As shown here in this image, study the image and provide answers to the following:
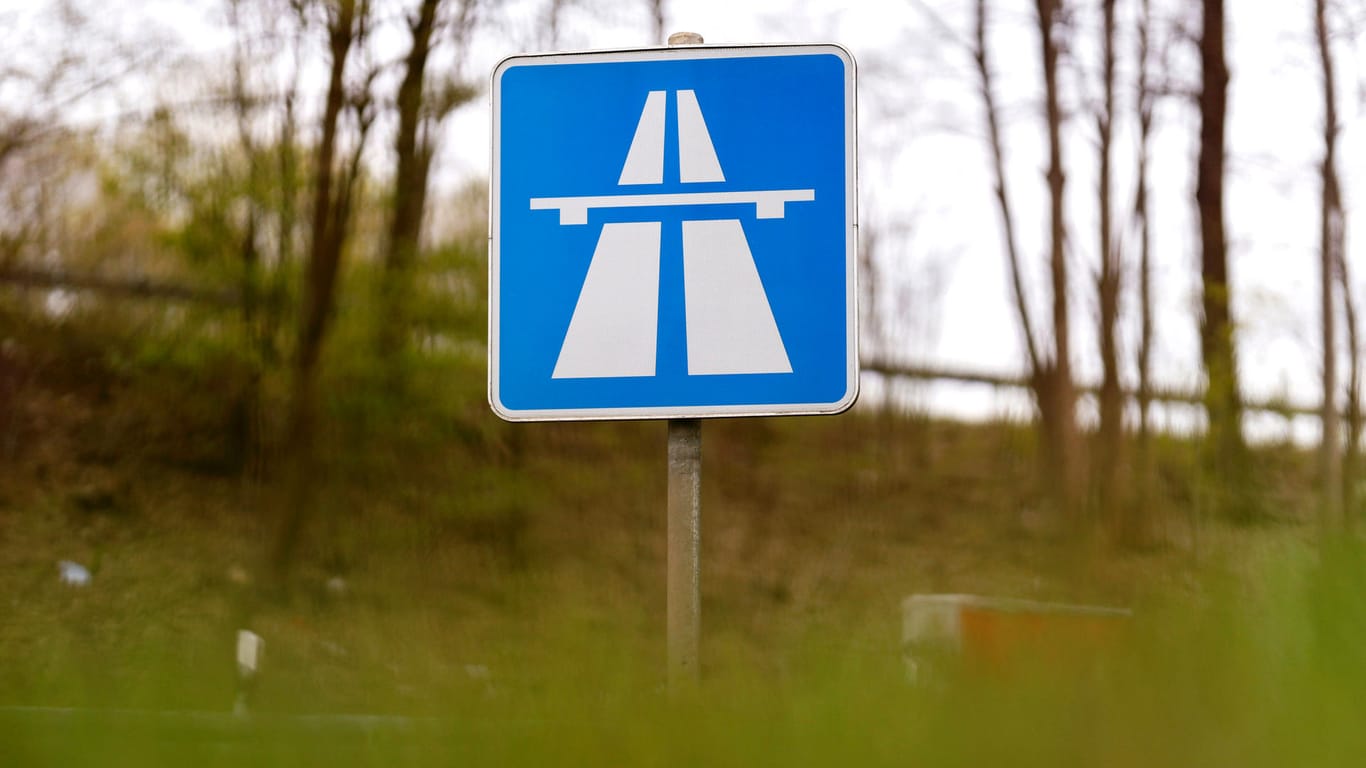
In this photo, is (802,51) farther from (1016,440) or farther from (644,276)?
(1016,440)

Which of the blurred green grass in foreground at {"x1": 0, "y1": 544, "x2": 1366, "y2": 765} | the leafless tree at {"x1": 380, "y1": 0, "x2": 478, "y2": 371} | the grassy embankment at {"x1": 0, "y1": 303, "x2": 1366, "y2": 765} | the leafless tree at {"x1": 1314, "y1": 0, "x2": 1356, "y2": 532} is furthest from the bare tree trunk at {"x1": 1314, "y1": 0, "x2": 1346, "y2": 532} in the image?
the blurred green grass in foreground at {"x1": 0, "y1": 544, "x2": 1366, "y2": 765}

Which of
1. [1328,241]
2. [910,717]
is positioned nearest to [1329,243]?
[1328,241]

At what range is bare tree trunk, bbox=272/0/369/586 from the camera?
432 inches

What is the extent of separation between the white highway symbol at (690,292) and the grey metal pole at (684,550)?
19 centimetres

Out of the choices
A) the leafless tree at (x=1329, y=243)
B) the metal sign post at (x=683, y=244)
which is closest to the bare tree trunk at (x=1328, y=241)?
the leafless tree at (x=1329, y=243)

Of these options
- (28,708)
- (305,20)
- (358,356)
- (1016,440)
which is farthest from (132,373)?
(28,708)

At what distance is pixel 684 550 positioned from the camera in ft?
7.52

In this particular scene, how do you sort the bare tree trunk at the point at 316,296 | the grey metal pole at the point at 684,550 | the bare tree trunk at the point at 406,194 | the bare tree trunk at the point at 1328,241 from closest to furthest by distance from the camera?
1. the grey metal pole at the point at 684,550
2. the bare tree trunk at the point at 316,296
3. the bare tree trunk at the point at 406,194
4. the bare tree trunk at the point at 1328,241

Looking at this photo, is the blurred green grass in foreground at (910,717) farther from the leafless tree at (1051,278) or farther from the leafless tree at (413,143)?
the leafless tree at (1051,278)

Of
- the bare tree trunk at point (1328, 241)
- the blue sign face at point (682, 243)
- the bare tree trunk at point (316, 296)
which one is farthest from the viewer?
the bare tree trunk at point (1328, 241)

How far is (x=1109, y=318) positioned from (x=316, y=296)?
9.00 meters

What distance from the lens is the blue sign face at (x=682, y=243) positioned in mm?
2523

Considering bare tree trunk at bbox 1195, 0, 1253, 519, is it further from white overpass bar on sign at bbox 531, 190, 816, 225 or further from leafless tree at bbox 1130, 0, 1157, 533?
white overpass bar on sign at bbox 531, 190, 816, 225

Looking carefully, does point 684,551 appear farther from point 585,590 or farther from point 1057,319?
point 1057,319
